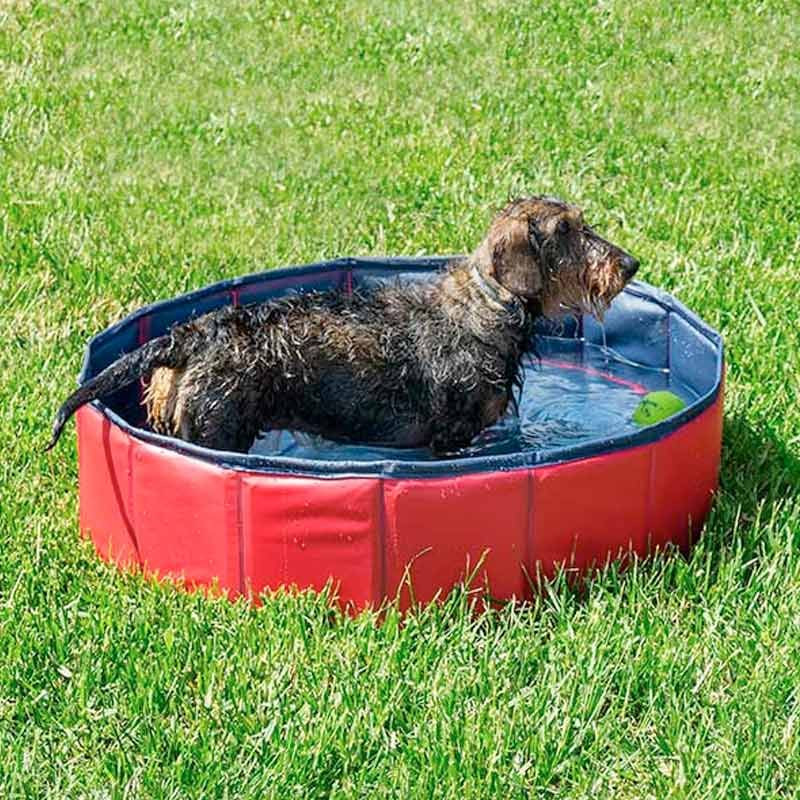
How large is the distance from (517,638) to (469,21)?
9515 millimetres

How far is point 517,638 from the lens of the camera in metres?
5.12

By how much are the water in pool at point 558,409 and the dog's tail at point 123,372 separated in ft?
2.88

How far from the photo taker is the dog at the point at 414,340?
580 cm

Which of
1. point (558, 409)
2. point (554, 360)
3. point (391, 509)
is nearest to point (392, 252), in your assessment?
point (554, 360)

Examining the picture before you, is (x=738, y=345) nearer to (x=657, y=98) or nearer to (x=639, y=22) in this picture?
(x=657, y=98)

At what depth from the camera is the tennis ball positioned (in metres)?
7.05

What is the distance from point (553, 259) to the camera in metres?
6.22

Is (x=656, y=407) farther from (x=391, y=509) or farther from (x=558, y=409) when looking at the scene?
(x=391, y=509)

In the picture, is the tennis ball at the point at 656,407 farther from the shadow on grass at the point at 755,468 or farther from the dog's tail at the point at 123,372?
the dog's tail at the point at 123,372

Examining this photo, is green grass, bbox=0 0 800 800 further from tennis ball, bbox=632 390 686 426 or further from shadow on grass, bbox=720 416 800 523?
tennis ball, bbox=632 390 686 426

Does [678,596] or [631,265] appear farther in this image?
[631,265]

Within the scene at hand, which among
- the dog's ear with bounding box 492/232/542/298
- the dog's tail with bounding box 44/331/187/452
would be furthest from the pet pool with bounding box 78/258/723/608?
the dog's ear with bounding box 492/232/542/298

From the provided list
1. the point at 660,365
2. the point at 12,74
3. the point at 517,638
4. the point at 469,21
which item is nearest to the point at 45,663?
the point at 517,638

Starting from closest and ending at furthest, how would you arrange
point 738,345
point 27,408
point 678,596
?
point 678,596 → point 27,408 → point 738,345
